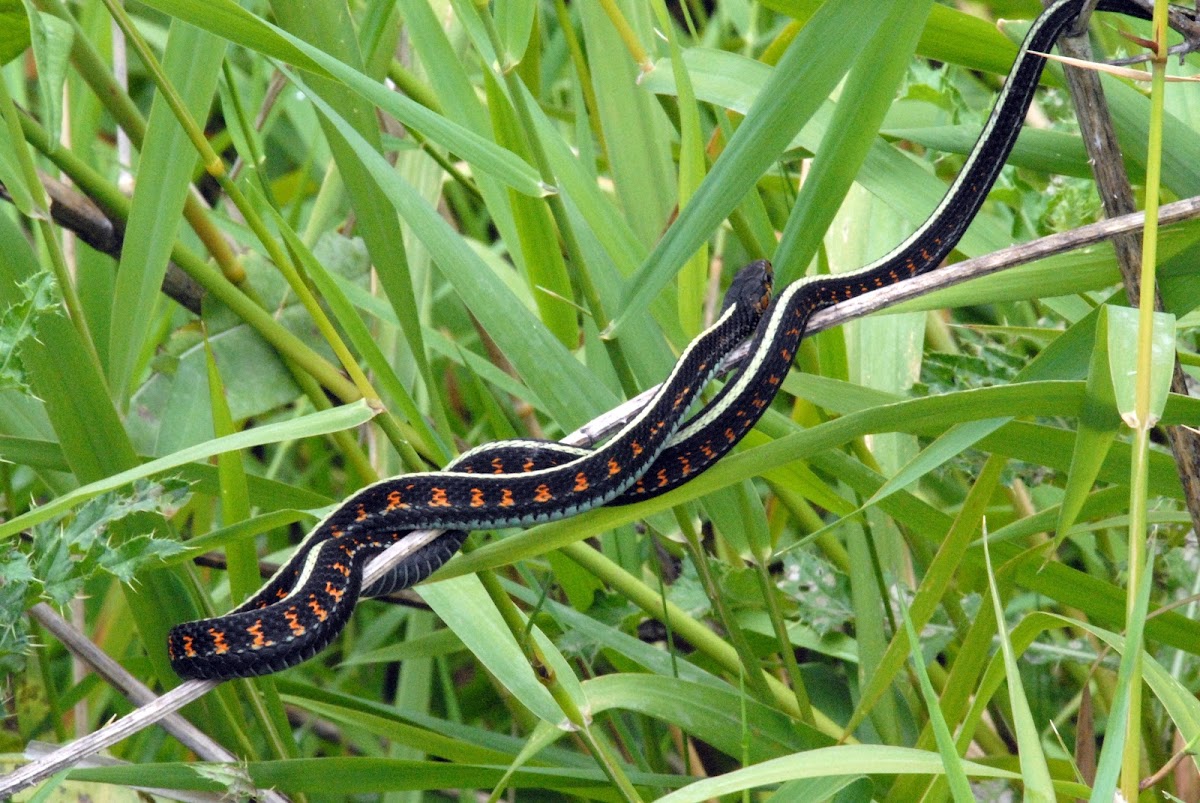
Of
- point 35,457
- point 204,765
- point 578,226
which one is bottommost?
point 204,765

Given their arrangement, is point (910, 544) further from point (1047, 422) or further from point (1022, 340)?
point (1022, 340)

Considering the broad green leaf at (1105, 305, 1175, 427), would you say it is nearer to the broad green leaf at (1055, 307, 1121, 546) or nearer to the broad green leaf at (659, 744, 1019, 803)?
the broad green leaf at (1055, 307, 1121, 546)

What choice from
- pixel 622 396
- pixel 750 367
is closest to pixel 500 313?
pixel 750 367

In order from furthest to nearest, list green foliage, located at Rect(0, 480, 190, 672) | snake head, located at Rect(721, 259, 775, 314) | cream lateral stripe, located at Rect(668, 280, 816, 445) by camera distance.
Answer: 1. snake head, located at Rect(721, 259, 775, 314)
2. cream lateral stripe, located at Rect(668, 280, 816, 445)
3. green foliage, located at Rect(0, 480, 190, 672)

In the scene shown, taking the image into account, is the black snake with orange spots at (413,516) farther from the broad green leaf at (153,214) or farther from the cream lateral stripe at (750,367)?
the broad green leaf at (153,214)

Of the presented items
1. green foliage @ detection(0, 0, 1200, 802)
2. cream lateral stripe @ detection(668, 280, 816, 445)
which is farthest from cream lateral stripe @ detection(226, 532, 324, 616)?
cream lateral stripe @ detection(668, 280, 816, 445)

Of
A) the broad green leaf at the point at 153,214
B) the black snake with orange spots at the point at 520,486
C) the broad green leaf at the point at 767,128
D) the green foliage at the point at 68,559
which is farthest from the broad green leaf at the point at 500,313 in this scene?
the green foliage at the point at 68,559

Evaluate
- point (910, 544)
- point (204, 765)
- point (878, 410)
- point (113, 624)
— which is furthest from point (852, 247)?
point (113, 624)
